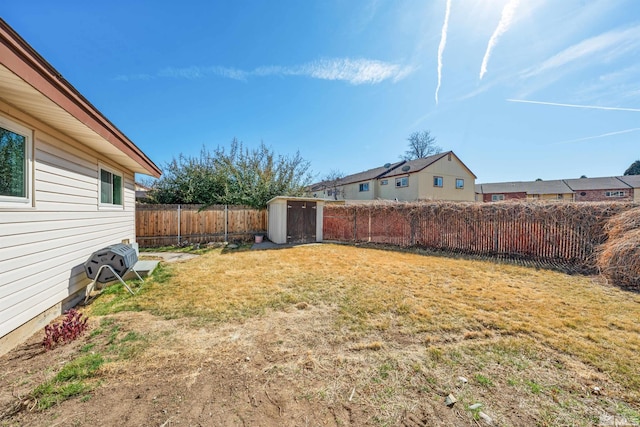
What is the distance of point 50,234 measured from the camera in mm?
3158

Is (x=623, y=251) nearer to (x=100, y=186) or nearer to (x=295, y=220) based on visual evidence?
(x=295, y=220)

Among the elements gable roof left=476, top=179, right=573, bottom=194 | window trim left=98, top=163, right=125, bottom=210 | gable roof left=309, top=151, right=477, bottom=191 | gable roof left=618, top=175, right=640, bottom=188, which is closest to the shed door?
window trim left=98, top=163, right=125, bottom=210

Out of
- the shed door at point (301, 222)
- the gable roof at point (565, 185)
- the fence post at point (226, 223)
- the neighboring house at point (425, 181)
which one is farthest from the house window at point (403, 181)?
the gable roof at point (565, 185)

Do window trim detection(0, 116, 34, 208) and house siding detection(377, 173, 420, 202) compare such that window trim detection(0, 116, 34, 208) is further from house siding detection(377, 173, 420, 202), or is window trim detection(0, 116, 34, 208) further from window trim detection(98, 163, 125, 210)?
house siding detection(377, 173, 420, 202)

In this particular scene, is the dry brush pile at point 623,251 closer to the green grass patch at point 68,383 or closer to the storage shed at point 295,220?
the green grass patch at point 68,383

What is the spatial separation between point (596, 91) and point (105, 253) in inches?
572

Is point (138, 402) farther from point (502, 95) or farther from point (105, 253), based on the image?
point (502, 95)

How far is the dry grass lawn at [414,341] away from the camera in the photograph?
1.81 meters

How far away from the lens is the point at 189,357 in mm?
2387

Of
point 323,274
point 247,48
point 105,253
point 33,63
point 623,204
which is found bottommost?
point 323,274

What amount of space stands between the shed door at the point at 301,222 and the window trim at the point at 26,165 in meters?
7.86

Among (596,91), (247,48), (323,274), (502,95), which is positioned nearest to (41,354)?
(323,274)

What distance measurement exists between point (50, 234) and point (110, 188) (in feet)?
9.00

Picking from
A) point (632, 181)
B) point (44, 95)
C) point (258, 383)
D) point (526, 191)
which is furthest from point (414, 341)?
point (632, 181)
